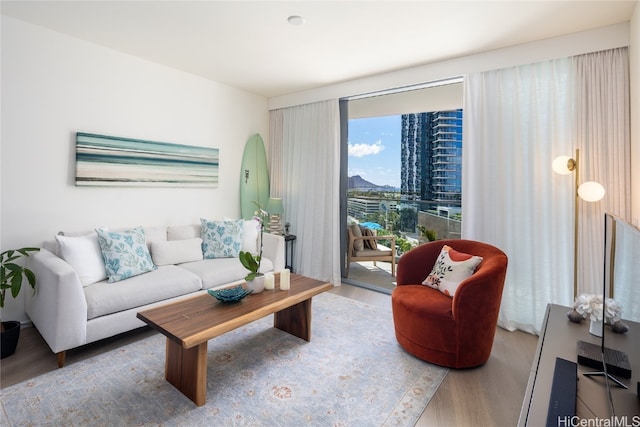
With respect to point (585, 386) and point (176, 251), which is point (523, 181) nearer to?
point (585, 386)

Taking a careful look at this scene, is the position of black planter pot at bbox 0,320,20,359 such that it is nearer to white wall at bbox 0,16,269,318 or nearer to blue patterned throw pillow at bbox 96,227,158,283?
blue patterned throw pillow at bbox 96,227,158,283

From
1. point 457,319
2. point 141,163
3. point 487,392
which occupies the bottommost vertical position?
point 487,392

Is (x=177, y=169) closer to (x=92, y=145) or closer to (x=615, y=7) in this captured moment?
(x=92, y=145)

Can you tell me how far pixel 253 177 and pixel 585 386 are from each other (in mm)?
4035

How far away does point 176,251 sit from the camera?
10.4ft

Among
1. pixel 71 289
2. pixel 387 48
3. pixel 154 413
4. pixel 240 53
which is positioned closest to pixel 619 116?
pixel 387 48

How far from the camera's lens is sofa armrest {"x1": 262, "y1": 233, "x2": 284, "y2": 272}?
3638 mm

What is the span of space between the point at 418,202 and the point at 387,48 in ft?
7.06

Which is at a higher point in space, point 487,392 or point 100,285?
point 100,285

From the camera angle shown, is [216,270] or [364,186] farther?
[364,186]

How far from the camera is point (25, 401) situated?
177 centimetres

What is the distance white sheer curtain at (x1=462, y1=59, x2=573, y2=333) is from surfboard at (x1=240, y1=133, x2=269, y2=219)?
276cm

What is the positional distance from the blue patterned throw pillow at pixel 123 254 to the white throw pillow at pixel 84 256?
5cm

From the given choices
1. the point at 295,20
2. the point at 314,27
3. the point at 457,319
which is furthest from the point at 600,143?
the point at 295,20
